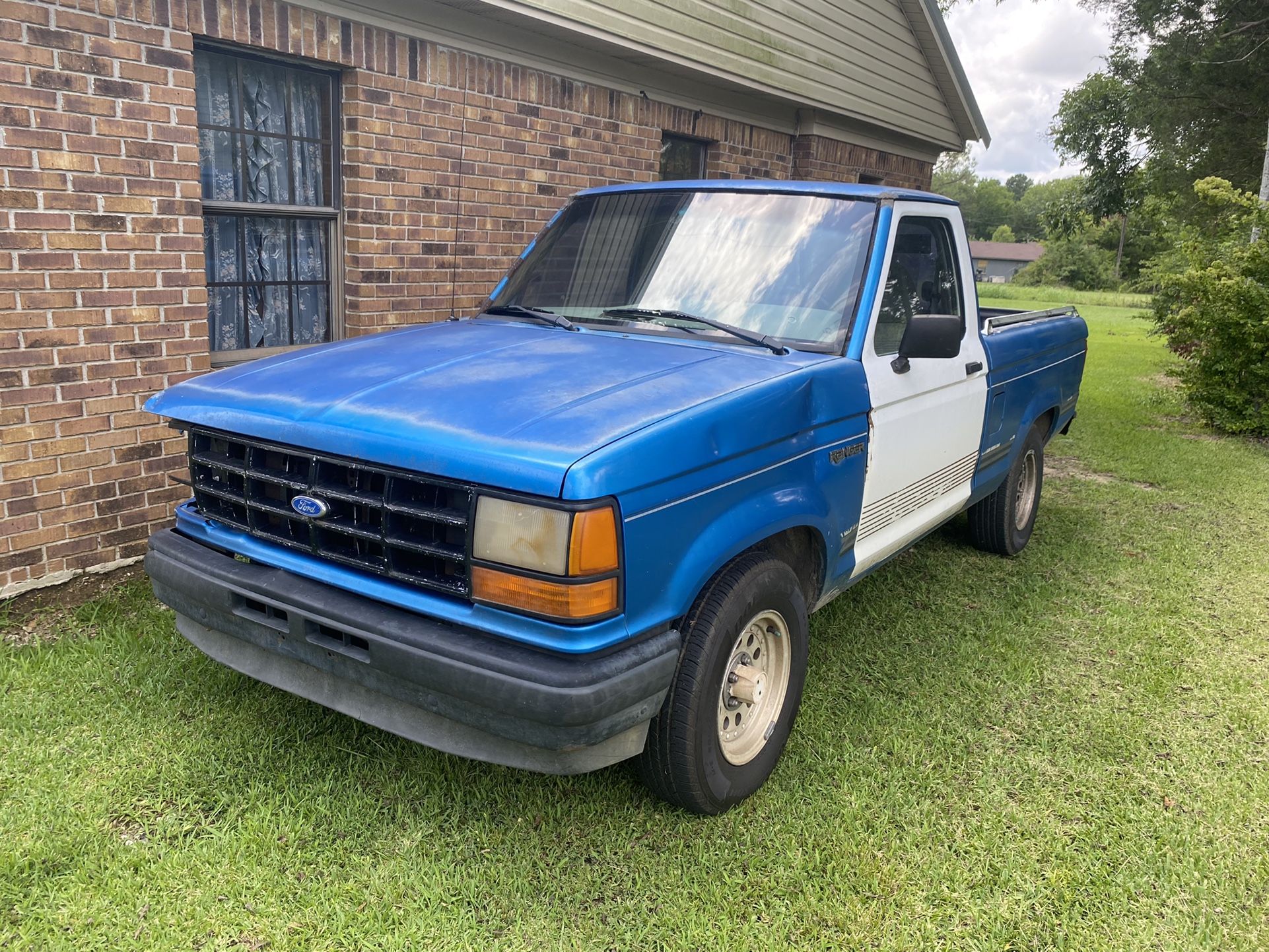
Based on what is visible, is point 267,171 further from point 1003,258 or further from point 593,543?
point 1003,258

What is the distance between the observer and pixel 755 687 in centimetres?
303

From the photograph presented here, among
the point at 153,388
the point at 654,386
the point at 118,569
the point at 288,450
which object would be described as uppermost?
the point at 654,386

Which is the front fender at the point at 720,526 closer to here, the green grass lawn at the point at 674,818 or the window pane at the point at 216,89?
the green grass lawn at the point at 674,818

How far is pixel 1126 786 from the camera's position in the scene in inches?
129

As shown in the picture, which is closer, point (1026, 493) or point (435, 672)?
point (435, 672)

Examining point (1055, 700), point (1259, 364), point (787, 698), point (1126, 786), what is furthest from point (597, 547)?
point (1259, 364)

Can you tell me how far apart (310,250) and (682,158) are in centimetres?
410

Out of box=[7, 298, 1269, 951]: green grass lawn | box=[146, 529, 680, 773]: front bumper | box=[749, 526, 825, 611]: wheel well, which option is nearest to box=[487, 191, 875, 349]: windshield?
box=[749, 526, 825, 611]: wheel well

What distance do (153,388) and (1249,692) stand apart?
206 inches

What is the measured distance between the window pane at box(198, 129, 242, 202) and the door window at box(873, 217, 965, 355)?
3528mm

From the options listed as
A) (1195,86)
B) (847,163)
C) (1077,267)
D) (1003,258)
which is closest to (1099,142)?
(1195,86)

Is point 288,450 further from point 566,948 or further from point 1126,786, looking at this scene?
point 1126,786

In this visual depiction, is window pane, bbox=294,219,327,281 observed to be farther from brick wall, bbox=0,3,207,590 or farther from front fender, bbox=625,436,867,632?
front fender, bbox=625,436,867,632

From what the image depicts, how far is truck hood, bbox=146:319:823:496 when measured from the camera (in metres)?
2.41
